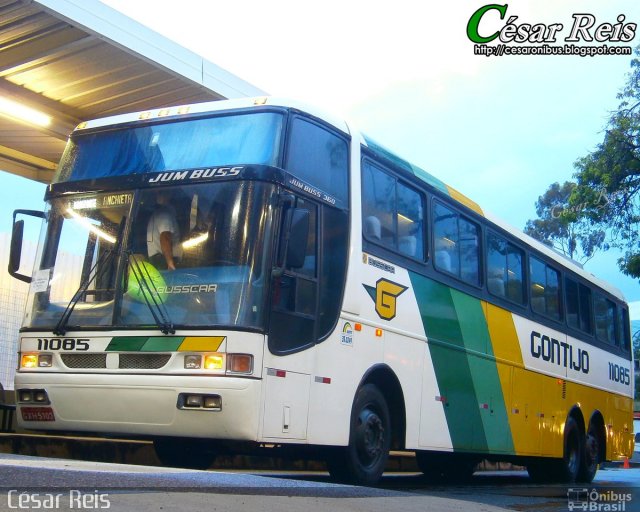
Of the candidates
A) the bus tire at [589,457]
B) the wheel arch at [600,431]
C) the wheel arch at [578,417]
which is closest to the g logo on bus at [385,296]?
the wheel arch at [578,417]

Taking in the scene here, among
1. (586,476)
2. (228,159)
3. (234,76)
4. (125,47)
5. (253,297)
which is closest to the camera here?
(253,297)

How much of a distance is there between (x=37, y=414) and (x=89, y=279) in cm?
131

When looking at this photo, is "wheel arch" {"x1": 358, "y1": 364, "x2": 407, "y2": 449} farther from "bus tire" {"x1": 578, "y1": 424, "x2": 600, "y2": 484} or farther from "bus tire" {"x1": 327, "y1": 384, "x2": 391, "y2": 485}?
"bus tire" {"x1": 578, "y1": 424, "x2": 600, "y2": 484}

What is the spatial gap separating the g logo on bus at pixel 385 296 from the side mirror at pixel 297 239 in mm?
1340

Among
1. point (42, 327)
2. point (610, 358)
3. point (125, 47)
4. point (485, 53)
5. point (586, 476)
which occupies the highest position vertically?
point (485, 53)

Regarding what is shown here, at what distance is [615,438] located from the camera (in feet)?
57.4

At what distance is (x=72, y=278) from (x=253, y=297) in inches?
74.1

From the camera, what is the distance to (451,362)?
35.7 ft

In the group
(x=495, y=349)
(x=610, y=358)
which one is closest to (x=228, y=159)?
(x=495, y=349)

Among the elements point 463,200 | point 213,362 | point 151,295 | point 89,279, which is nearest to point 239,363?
point 213,362

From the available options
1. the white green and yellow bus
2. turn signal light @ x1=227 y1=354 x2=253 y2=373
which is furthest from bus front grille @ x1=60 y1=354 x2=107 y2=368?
turn signal light @ x1=227 y1=354 x2=253 y2=373

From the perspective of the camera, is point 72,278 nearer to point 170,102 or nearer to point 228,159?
point 228,159

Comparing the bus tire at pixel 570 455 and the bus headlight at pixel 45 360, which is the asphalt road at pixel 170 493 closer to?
the bus headlight at pixel 45 360

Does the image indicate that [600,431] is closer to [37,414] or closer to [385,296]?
[385,296]
